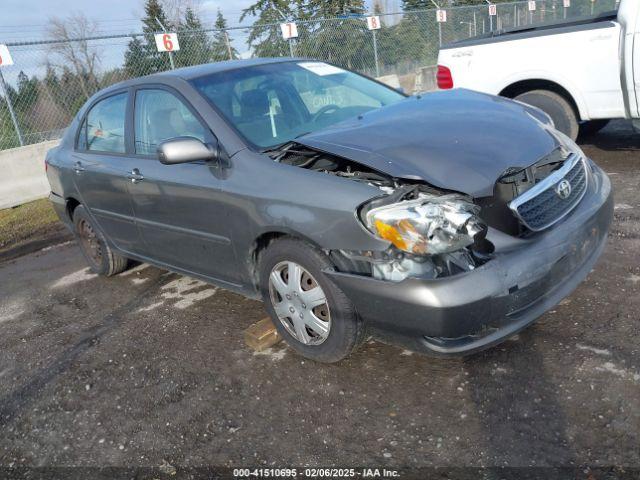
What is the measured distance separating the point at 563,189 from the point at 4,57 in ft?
28.1

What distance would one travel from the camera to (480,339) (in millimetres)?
2576

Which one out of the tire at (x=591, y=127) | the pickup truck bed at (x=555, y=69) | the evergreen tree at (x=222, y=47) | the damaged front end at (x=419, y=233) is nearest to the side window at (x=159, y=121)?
the damaged front end at (x=419, y=233)

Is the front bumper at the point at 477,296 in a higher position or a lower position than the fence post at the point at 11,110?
lower

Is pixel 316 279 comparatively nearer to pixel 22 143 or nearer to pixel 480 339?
pixel 480 339

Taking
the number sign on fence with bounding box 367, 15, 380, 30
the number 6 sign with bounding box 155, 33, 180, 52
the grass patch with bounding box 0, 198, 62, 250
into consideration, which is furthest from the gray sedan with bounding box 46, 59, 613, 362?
the number sign on fence with bounding box 367, 15, 380, 30

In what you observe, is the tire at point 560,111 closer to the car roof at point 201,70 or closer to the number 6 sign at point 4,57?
the car roof at point 201,70

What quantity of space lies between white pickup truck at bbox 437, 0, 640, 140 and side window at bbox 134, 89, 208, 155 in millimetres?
4255

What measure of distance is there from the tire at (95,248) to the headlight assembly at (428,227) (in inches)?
122

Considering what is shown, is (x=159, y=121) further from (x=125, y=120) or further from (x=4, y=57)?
(x=4, y=57)

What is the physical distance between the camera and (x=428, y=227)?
2490 mm

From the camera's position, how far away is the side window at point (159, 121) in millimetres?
3588

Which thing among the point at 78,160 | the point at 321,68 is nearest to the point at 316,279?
the point at 321,68

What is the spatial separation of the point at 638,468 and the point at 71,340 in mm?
3570

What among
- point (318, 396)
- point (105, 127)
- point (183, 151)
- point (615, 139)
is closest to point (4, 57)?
point (105, 127)
